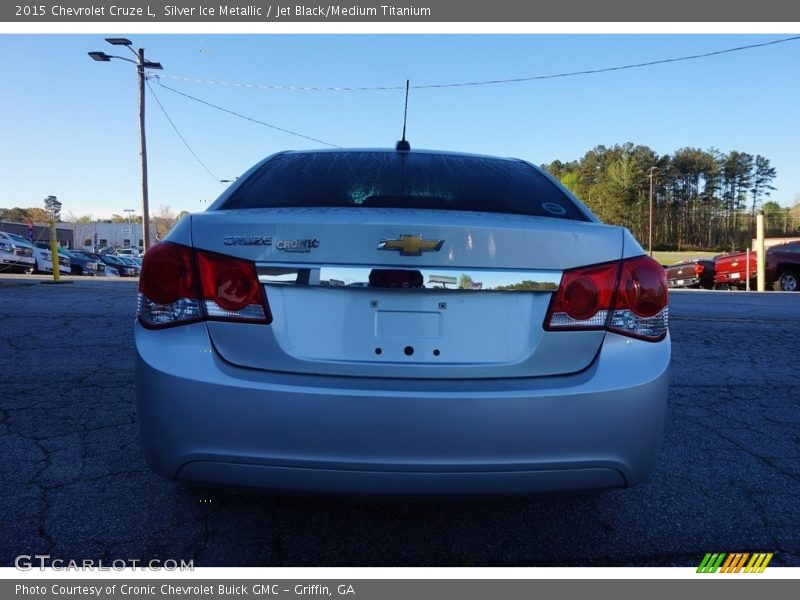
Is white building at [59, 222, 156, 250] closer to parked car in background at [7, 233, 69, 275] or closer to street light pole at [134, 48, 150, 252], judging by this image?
parked car in background at [7, 233, 69, 275]

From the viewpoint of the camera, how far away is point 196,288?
179 cm

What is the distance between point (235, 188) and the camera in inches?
95.9

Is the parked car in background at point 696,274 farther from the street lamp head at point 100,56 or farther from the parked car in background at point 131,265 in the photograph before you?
the parked car in background at point 131,265

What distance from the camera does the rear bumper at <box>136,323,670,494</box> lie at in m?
1.69

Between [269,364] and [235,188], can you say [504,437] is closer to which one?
[269,364]

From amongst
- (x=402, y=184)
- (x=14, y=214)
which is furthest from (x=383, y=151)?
(x=14, y=214)

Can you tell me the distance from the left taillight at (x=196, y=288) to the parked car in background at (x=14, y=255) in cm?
2426

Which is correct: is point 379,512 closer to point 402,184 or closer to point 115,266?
point 402,184

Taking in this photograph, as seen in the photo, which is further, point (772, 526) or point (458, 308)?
point (772, 526)
